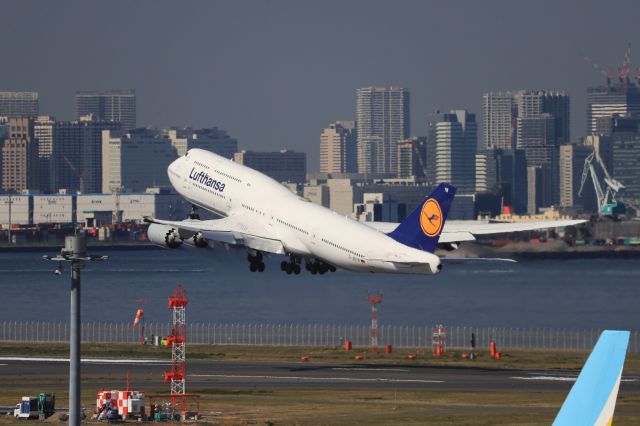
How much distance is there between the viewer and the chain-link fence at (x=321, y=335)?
14838 cm

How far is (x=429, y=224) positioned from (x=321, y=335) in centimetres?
6236

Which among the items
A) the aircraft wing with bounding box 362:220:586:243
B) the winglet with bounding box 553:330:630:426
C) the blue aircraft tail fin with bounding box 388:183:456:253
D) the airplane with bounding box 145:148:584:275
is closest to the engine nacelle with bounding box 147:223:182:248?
the airplane with bounding box 145:148:584:275

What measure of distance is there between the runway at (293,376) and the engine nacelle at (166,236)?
869 cm

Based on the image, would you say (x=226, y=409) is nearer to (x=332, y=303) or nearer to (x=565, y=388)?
(x=565, y=388)

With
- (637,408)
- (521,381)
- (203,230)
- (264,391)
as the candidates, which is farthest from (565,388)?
(203,230)

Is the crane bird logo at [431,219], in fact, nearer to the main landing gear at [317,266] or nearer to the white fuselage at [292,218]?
the white fuselage at [292,218]

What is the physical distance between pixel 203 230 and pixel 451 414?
30.8m

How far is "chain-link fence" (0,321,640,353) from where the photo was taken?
148 m

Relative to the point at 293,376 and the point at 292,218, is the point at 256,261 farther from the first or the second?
the point at 293,376

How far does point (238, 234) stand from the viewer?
4245 inches

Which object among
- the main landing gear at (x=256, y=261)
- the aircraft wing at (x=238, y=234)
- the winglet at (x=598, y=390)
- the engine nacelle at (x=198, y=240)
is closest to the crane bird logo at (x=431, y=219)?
the aircraft wing at (x=238, y=234)

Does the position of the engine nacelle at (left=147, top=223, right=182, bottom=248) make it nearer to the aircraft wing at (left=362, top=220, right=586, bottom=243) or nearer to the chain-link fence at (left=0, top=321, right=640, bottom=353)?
the aircraft wing at (left=362, top=220, right=586, bottom=243)

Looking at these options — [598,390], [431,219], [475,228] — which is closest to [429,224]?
[431,219]

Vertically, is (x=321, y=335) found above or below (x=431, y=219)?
below
